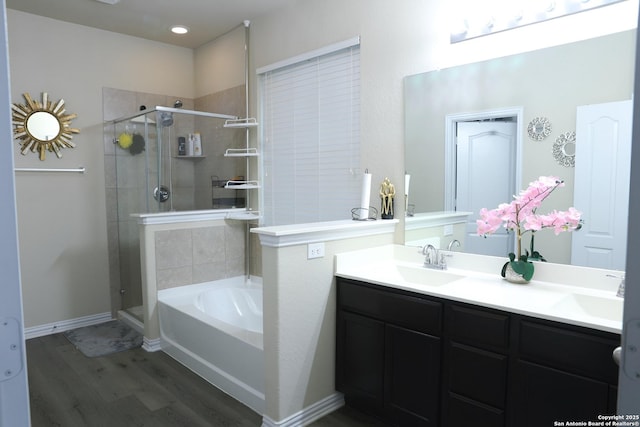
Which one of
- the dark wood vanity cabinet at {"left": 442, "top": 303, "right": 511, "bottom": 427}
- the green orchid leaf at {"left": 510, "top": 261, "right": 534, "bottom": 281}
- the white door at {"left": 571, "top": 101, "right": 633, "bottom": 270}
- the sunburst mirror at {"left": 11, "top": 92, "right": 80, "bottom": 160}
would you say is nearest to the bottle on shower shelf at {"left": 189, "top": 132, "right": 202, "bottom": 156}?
the sunburst mirror at {"left": 11, "top": 92, "right": 80, "bottom": 160}

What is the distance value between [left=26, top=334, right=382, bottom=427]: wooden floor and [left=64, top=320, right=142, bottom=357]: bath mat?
0.09 m

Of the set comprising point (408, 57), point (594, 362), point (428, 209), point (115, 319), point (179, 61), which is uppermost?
point (179, 61)

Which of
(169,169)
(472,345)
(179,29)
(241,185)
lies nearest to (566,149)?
(472,345)

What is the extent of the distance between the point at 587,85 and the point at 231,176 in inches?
113

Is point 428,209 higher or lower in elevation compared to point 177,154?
lower

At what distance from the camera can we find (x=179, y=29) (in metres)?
3.93

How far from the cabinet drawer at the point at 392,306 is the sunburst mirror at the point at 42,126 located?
2887 mm

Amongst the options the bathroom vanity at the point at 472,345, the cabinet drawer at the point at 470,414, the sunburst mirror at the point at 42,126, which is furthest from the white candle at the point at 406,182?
the sunburst mirror at the point at 42,126

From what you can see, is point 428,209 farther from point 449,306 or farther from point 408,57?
point 408,57

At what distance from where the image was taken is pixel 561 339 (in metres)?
1.65

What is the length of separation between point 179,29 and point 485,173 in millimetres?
3102

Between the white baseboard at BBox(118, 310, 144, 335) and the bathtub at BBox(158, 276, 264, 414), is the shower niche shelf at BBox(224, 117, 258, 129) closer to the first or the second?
the bathtub at BBox(158, 276, 264, 414)

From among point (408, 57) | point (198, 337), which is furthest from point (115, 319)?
point (408, 57)

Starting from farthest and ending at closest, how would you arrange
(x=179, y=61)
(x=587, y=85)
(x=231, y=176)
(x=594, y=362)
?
(x=179, y=61) → (x=231, y=176) → (x=587, y=85) → (x=594, y=362)
